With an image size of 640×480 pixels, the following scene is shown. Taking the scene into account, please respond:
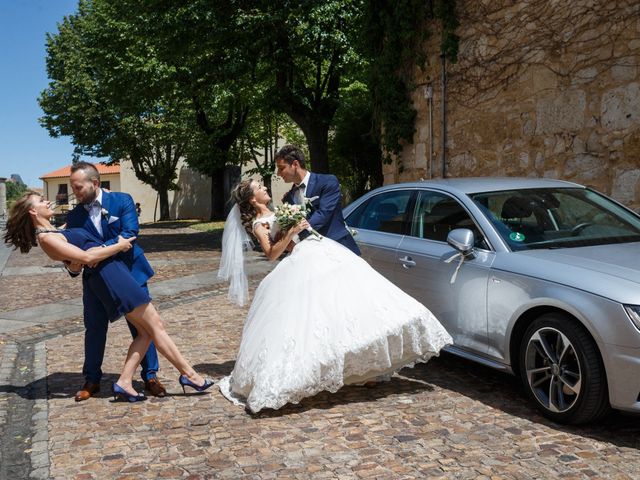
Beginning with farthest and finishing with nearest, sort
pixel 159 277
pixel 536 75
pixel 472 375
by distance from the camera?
pixel 159 277
pixel 536 75
pixel 472 375

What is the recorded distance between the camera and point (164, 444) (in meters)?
4.40

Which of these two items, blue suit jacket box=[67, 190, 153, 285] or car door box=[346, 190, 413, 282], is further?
car door box=[346, 190, 413, 282]

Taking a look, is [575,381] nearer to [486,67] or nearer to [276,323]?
[276,323]

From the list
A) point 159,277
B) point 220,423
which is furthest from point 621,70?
point 159,277

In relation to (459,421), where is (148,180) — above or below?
above

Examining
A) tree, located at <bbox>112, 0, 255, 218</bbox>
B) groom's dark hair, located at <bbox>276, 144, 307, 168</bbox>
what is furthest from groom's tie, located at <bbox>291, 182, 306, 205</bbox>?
tree, located at <bbox>112, 0, 255, 218</bbox>

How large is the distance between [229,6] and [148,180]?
29.1 meters

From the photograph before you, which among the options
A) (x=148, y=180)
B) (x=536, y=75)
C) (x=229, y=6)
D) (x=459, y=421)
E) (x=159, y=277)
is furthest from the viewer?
(x=148, y=180)

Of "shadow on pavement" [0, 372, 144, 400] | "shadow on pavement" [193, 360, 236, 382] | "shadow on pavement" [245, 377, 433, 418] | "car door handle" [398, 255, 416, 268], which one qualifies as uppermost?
"car door handle" [398, 255, 416, 268]

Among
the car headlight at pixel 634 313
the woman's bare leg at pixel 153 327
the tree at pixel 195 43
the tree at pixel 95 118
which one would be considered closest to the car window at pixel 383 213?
the woman's bare leg at pixel 153 327

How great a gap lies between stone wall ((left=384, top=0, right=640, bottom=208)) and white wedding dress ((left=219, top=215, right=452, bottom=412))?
18.1ft

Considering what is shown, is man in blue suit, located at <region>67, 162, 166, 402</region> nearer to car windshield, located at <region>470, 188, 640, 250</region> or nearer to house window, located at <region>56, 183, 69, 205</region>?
car windshield, located at <region>470, 188, 640, 250</region>

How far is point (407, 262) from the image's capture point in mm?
6004

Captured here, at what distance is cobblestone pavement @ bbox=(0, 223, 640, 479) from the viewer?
12.9ft
